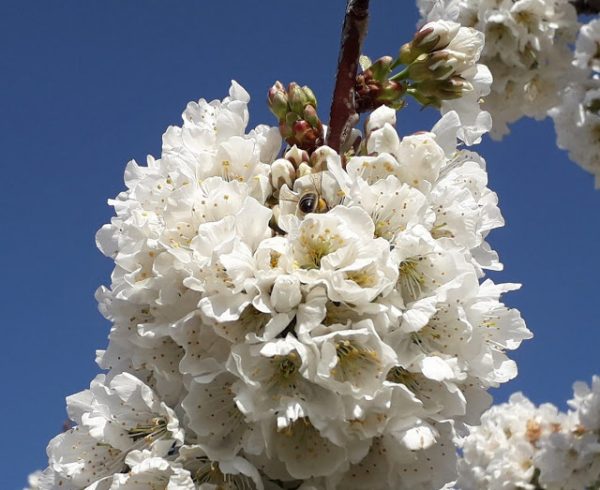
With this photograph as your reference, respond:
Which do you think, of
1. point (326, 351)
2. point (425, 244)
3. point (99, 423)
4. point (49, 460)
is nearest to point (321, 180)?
point (425, 244)

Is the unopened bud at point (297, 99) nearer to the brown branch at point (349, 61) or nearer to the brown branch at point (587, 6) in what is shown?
the brown branch at point (349, 61)

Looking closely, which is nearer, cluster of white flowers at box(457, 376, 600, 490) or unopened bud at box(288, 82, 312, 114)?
unopened bud at box(288, 82, 312, 114)

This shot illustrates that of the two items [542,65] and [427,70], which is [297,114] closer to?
[427,70]

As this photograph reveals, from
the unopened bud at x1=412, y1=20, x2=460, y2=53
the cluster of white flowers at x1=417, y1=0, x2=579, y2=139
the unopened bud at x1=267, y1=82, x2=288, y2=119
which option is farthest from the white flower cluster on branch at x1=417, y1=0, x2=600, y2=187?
the unopened bud at x1=267, y1=82, x2=288, y2=119

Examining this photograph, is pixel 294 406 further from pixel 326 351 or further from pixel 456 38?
pixel 456 38

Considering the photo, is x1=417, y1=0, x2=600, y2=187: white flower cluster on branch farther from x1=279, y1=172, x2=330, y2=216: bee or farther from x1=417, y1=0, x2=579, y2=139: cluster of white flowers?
x1=279, y1=172, x2=330, y2=216: bee

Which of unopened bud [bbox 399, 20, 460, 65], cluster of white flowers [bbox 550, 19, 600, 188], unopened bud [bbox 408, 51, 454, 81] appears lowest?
unopened bud [bbox 408, 51, 454, 81]
